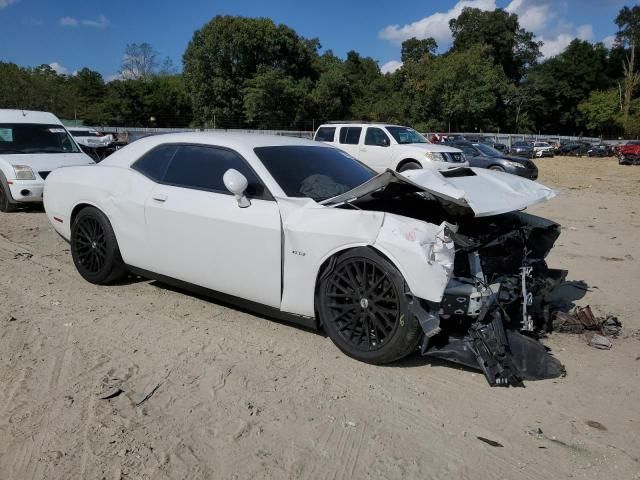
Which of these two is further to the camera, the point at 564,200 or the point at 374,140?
the point at 374,140

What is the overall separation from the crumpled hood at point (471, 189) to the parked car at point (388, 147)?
9.94m

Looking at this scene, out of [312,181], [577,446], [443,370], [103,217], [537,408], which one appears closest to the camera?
[577,446]

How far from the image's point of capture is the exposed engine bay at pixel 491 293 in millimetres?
3428

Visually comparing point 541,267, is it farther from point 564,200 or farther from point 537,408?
point 564,200

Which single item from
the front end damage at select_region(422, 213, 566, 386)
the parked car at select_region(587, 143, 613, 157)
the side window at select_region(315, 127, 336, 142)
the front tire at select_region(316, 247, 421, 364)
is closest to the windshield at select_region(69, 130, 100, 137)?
the side window at select_region(315, 127, 336, 142)

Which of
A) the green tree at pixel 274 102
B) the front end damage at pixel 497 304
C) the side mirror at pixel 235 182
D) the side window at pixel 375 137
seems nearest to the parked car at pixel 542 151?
the green tree at pixel 274 102

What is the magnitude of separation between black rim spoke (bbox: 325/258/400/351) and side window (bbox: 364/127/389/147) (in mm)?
11770

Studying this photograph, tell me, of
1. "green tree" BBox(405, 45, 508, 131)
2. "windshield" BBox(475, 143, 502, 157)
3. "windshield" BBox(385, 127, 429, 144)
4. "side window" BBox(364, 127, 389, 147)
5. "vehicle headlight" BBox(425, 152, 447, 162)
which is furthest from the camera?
"green tree" BBox(405, 45, 508, 131)

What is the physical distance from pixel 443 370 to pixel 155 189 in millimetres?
2816

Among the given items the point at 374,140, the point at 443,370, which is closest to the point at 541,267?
the point at 443,370

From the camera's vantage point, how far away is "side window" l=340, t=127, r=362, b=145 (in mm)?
15414

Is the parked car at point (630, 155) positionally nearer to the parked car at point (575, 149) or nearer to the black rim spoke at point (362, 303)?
the parked car at point (575, 149)

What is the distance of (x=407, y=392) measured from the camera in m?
3.35

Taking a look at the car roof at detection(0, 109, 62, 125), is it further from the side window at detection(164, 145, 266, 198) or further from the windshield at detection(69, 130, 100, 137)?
the windshield at detection(69, 130, 100, 137)
